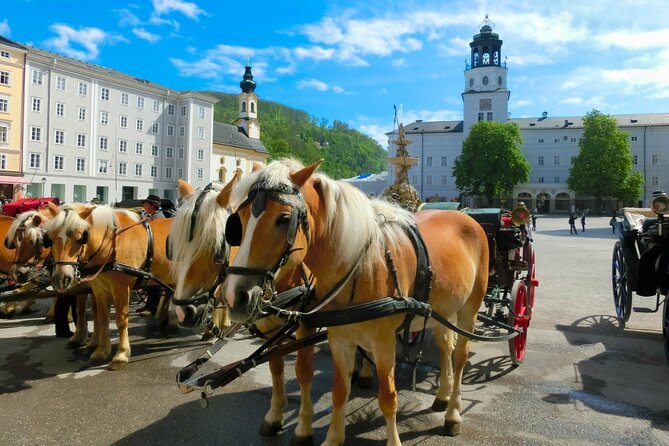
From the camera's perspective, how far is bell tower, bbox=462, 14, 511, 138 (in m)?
70.5

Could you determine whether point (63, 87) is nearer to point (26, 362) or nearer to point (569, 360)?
point (26, 362)

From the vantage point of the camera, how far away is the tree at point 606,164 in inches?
2136

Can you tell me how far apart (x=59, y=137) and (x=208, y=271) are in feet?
159

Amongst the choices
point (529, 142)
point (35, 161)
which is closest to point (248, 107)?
point (35, 161)

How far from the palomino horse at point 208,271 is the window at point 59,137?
47.6 metres

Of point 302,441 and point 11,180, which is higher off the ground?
point 11,180

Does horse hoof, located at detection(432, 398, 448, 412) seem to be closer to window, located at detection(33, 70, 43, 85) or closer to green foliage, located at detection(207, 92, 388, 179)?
window, located at detection(33, 70, 43, 85)

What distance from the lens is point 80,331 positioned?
18.4 feet

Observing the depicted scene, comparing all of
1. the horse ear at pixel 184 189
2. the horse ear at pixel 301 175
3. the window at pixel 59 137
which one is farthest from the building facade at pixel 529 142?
the horse ear at pixel 301 175

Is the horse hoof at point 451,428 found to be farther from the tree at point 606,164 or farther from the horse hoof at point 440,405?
the tree at point 606,164

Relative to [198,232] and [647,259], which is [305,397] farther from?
[647,259]

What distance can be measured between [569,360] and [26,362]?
6655 millimetres

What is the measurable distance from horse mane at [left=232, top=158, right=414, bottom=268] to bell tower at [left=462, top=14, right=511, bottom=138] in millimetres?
74965

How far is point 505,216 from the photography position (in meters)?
6.86
